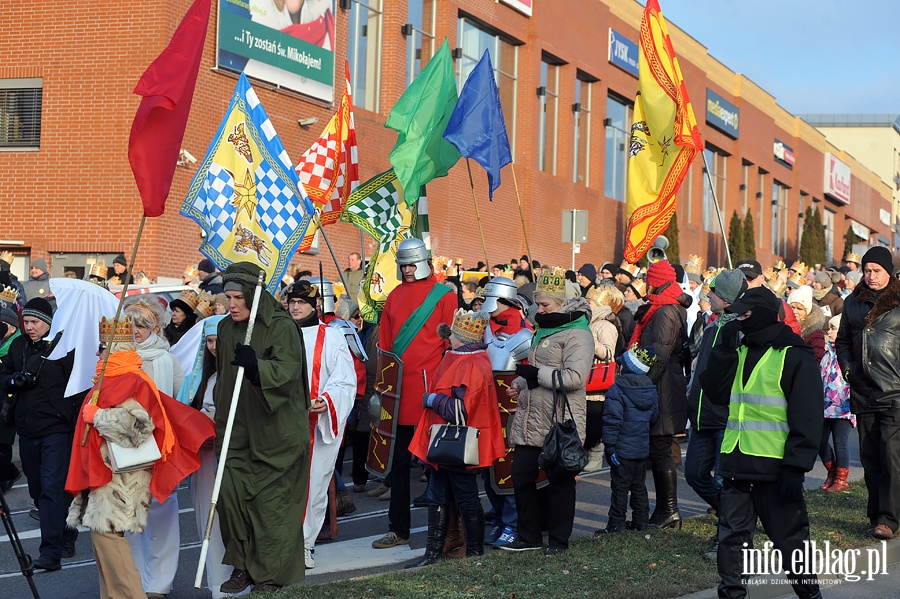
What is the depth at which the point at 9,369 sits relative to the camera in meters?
9.20

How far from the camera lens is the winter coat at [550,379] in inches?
329

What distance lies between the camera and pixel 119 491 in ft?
23.6

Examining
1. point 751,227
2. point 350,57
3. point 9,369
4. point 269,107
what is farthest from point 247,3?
point 751,227

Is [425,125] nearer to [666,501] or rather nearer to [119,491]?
[666,501]

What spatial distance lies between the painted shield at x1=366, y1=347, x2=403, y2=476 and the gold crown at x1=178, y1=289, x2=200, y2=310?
223 cm

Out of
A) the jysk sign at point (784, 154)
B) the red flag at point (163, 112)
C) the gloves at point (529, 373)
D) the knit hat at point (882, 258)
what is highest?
the jysk sign at point (784, 154)

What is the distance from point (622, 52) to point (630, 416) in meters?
33.3

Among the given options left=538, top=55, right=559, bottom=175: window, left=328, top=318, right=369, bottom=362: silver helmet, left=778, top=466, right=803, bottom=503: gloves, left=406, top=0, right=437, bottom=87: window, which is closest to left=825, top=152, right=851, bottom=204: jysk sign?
left=538, top=55, right=559, bottom=175: window

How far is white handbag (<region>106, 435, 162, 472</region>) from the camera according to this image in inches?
281

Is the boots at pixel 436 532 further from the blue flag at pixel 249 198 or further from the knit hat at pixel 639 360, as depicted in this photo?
the blue flag at pixel 249 198

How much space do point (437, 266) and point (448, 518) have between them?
12.0 meters

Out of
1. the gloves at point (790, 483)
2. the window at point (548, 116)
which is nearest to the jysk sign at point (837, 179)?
the window at point (548, 116)

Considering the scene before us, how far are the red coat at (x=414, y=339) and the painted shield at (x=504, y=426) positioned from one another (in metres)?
0.63

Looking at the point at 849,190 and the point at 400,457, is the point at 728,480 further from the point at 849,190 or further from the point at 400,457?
the point at 849,190
